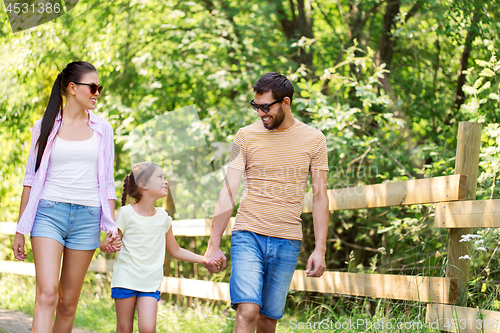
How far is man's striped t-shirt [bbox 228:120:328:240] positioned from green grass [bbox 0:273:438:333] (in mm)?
1315

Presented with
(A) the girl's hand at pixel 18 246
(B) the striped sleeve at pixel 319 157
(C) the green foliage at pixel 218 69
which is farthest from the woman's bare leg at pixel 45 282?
(C) the green foliage at pixel 218 69

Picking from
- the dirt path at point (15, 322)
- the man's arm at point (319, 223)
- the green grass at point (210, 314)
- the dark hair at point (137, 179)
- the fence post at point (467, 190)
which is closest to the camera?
the man's arm at point (319, 223)

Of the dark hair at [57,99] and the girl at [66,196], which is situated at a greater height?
the dark hair at [57,99]

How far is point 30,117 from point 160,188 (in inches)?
199

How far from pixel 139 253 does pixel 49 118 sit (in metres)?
0.97

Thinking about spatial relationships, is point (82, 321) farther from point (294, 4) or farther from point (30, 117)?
point (294, 4)

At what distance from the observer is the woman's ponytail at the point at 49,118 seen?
9.22ft

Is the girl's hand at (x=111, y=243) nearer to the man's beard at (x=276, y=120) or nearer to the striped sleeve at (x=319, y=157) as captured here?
the man's beard at (x=276, y=120)

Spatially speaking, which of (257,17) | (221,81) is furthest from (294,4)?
(221,81)

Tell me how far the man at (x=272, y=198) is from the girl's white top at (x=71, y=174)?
79 cm

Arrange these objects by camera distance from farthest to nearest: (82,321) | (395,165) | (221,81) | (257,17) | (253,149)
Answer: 1. (257,17)
2. (221,81)
3. (395,165)
4. (82,321)
5. (253,149)

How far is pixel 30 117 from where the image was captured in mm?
7289

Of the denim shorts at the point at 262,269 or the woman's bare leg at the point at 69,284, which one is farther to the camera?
the woman's bare leg at the point at 69,284

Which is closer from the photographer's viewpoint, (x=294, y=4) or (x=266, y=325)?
(x=266, y=325)
